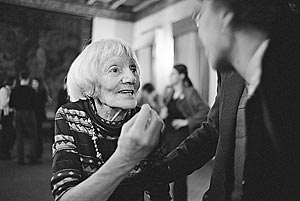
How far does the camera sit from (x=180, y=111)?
825 millimetres

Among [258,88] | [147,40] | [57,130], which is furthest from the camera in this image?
[147,40]

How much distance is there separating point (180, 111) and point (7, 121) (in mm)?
471

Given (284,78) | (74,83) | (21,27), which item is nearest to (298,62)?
(284,78)

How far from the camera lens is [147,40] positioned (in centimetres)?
87

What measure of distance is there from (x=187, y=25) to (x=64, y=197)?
48cm

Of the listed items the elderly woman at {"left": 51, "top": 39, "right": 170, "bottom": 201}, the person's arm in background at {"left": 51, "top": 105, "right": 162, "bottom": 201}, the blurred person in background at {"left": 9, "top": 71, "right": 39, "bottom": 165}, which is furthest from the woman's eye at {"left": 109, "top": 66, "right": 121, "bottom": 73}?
the blurred person in background at {"left": 9, "top": 71, "right": 39, "bottom": 165}

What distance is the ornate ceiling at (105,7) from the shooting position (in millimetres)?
847

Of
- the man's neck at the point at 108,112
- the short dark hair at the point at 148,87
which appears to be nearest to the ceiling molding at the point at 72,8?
the short dark hair at the point at 148,87

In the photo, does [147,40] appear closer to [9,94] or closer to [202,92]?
[202,92]

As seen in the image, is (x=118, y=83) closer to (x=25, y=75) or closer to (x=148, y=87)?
A: (x=148, y=87)

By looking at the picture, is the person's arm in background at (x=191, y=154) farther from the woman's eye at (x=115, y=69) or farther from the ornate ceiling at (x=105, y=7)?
the ornate ceiling at (x=105, y=7)

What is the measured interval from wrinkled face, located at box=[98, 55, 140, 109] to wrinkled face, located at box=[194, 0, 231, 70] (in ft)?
0.55

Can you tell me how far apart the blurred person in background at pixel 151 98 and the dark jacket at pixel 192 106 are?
2 centimetres

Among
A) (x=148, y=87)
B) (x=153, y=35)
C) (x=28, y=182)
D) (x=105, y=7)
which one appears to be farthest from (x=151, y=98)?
(x=28, y=182)
